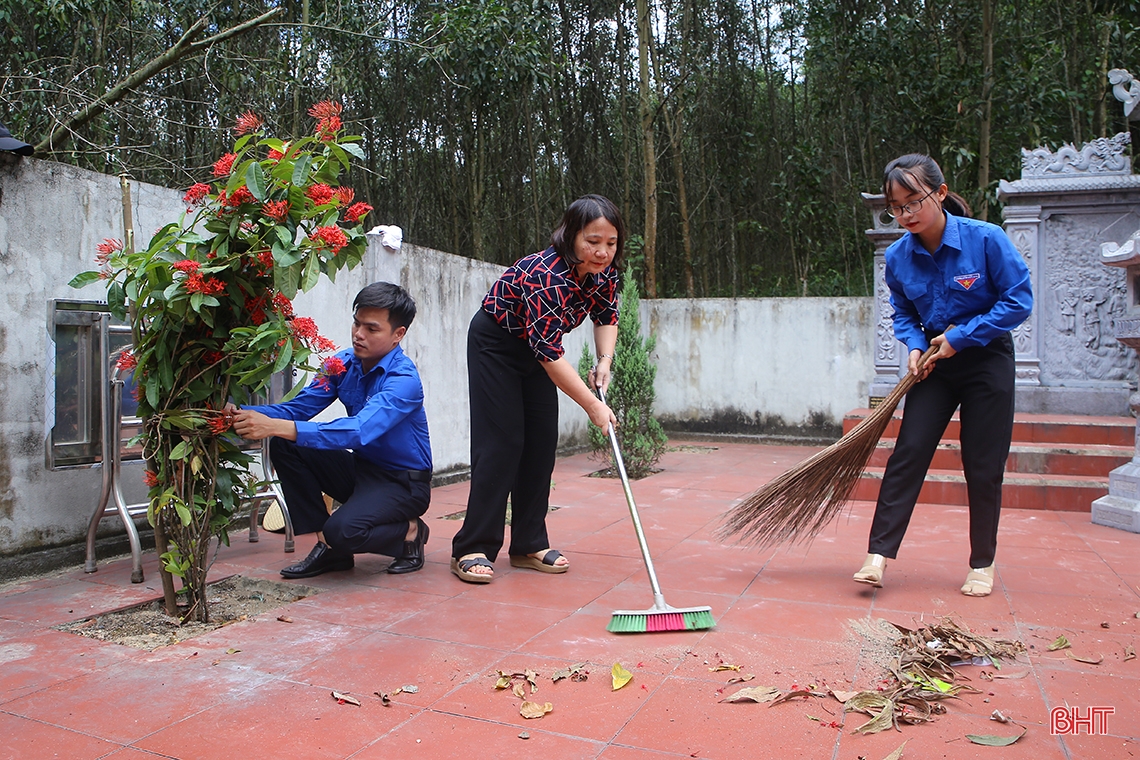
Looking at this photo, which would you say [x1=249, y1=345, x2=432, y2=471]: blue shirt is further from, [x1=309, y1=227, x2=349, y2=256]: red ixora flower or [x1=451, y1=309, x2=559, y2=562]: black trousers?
[x1=309, y1=227, x2=349, y2=256]: red ixora flower

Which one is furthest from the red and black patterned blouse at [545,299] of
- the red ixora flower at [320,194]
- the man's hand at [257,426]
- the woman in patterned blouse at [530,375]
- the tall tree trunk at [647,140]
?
the tall tree trunk at [647,140]

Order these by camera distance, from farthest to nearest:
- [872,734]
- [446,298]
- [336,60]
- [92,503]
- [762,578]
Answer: [336,60] < [446,298] < [92,503] < [762,578] < [872,734]

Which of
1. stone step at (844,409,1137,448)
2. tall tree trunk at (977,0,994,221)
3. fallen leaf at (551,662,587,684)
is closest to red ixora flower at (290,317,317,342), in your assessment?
fallen leaf at (551,662,587,684)

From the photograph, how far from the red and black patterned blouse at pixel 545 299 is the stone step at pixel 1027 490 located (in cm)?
223

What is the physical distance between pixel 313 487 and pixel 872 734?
2.03 m

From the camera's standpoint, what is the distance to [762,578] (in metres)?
2.95

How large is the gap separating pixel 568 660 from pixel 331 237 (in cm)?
127

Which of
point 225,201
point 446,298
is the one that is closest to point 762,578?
point 225,201

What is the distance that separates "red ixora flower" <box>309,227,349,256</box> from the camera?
218 cm

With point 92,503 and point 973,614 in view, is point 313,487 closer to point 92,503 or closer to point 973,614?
point 92,503

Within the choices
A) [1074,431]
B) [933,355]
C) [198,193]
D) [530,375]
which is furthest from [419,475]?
[1074,431]

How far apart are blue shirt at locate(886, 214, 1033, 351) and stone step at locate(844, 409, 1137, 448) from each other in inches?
88.5

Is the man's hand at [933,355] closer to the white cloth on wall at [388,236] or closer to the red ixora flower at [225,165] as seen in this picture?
the red ixora flower at [225,165]

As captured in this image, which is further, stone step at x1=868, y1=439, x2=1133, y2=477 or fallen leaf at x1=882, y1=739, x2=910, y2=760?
stone step at x1=868, y1=439, x2=1133, y2=477
